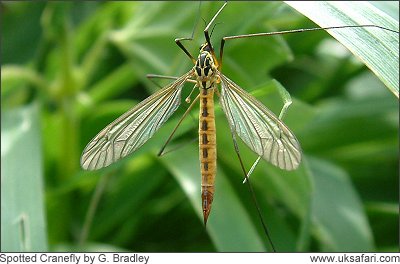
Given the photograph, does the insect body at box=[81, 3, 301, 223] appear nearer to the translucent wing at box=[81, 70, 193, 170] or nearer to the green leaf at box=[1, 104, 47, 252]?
the translucent wing at box=[81, 70, 193, 170]

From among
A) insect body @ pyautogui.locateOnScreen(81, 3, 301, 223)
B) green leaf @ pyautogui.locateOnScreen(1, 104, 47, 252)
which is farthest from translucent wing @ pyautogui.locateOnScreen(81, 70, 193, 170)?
green leaf @ pyautogui.locateOnScreen(1, 104, 47, 252)

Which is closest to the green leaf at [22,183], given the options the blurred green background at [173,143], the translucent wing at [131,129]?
the blurred green background at [173,143]

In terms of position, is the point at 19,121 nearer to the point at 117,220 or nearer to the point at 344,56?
the point at 117,220

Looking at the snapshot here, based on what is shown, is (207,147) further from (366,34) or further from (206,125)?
(366,34)

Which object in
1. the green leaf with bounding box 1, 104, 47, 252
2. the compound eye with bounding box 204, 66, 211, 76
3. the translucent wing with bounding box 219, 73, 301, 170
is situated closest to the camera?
the translucent wing with bounding box 219, 73, 301, 170

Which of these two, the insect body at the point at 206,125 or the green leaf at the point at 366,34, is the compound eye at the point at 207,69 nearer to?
the insect body at the point at 206,125
